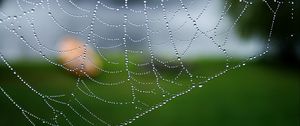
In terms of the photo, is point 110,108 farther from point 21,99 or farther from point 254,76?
point 254,76

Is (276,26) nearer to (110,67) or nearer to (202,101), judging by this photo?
(202,101)

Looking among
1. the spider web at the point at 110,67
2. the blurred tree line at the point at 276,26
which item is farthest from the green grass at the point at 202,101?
the blurred tree line at the point at 276,26

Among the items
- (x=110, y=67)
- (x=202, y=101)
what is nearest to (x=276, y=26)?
(x=202, y=101)

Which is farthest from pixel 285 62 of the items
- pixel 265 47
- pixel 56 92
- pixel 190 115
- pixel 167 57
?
pixel 56 92

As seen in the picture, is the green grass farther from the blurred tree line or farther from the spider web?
the blurred tree line

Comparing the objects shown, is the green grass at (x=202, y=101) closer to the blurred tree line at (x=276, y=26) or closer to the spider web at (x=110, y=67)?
the spider web at (x=110, y=67)

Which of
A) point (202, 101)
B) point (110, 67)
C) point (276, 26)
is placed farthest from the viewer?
point (110, 67)
